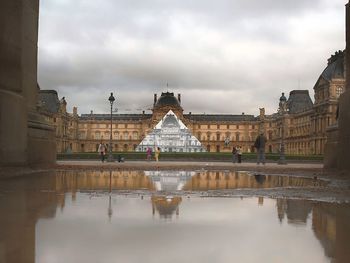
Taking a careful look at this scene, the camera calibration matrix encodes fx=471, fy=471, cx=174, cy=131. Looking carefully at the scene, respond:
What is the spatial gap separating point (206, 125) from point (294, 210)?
A: 427 ft

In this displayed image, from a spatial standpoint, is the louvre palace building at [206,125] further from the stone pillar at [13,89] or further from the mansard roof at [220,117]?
the stone pillar at [13,89]

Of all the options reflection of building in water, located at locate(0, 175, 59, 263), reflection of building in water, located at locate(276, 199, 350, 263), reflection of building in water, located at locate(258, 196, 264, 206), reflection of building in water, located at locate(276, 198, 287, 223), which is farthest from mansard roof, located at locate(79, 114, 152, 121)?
reflection of building in water, located at locate(276, 199, 350, 263)

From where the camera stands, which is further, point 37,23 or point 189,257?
point 37,23

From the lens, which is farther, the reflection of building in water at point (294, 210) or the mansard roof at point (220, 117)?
the mansard roof at point (220, 117)

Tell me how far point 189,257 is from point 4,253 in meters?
0.95

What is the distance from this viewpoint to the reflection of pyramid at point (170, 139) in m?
65.9

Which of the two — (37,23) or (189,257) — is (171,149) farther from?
(189,257)

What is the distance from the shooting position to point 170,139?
67688 millimetres

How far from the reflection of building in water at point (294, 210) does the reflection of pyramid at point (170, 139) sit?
59591 mm

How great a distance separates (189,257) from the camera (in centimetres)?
248

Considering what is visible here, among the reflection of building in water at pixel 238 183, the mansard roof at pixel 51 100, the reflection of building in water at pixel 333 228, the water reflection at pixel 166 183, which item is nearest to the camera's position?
the reflection of building in water at pixel 333 228

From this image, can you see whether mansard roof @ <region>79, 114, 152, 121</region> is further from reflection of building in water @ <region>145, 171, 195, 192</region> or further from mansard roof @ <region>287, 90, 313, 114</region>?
reflection of building in water @ <region>145, 171, 195, 192</region>

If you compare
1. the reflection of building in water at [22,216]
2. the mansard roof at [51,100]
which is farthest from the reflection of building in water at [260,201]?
the mansard roof at [51,100]

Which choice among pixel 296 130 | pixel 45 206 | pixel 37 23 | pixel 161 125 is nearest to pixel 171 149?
pixel 161 125
